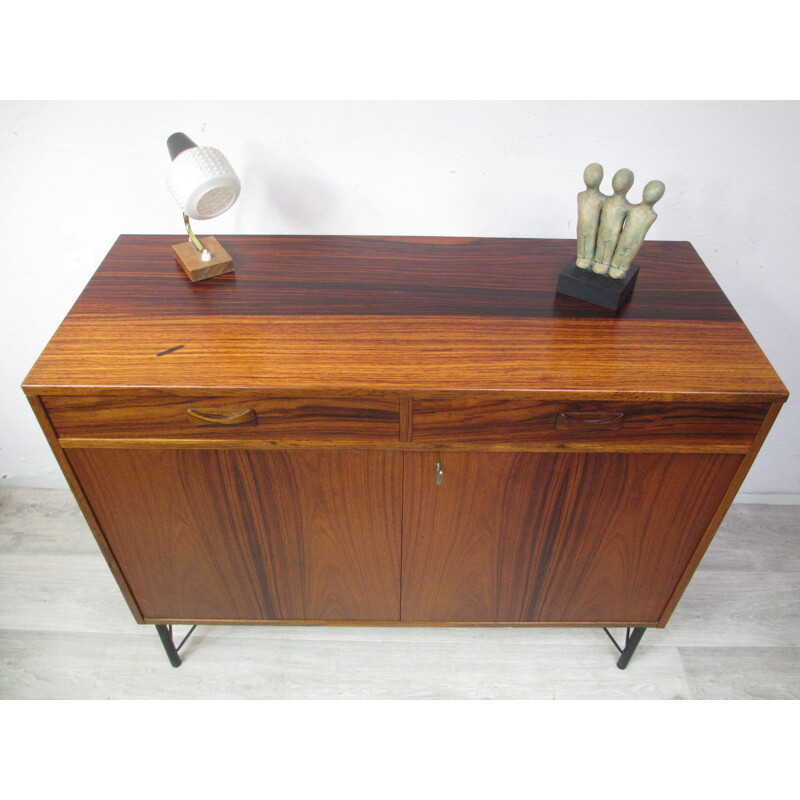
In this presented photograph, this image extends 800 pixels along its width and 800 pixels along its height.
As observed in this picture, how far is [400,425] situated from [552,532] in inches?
15.3

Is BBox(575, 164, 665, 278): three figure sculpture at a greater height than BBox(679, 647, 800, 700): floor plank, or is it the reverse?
BBox(575, 164, 665, 278): three figure sculpture

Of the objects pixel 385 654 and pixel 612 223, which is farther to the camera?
pixel 385 654

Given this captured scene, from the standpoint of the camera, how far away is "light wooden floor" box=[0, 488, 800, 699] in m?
1.50

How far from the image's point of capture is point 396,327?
109 cm

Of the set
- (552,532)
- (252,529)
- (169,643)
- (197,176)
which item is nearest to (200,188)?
(197,176)

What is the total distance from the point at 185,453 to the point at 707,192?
1143mm

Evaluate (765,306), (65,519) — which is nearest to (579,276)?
(765,306)

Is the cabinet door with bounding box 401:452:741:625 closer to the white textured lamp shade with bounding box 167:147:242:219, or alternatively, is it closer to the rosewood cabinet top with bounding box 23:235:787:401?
the rosewood cabinet top with bounding box 23:235:787:401

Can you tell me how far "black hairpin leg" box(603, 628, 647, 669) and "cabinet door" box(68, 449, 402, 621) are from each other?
55 centimetres

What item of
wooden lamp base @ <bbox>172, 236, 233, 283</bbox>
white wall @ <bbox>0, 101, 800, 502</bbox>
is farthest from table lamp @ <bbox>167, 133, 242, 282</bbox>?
white wall @ <bbox>0, 101, 800, 502</bbox>

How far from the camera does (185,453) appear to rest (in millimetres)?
1097

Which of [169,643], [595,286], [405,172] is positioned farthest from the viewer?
[169,643]

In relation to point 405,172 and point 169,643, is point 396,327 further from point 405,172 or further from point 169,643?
point 169,643

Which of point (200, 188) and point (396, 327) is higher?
point (200, 188)
